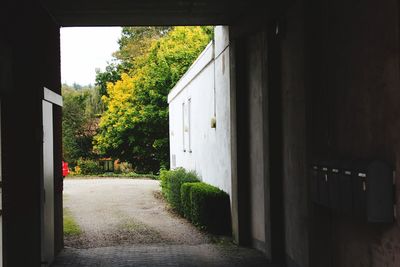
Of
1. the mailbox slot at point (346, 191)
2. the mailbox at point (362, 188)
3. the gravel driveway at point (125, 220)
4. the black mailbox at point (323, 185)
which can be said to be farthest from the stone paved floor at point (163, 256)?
the mailbox slot at point (346, 191)

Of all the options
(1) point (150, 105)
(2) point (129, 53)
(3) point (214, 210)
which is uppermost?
(2) point (129, 53)

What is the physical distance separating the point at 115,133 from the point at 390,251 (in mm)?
31213

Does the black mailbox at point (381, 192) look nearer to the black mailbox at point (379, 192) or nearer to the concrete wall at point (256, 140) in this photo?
the black mailbox at point (379, 192)

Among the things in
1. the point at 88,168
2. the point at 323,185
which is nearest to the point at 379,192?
the point at 323,185

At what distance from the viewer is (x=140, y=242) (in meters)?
11.2

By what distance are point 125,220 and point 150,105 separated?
18579 mm

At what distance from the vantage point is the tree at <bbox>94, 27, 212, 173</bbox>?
30.5 metres

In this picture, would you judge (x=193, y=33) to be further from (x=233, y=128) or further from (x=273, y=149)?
(x=273, y=149)

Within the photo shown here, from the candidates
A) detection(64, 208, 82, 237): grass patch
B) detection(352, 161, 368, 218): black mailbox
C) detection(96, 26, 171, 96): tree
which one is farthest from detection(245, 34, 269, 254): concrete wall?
detection(96, 26, 171, 96): tree

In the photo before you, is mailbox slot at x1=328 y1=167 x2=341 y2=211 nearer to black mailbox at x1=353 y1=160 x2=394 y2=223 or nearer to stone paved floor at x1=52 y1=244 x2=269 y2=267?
black mailbox at x1=353 y1=160 x2=394 y2=223

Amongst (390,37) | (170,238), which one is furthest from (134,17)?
(390,37)

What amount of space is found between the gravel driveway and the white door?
1.81 m

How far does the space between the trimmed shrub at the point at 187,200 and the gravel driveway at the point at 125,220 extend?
194 mm

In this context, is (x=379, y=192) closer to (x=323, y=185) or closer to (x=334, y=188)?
(x=334, y=188)
